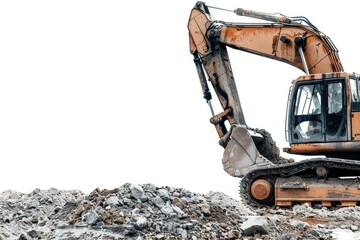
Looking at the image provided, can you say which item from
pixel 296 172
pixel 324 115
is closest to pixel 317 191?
pixel 296 172

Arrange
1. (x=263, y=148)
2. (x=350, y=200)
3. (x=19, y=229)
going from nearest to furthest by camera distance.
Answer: (x=19, y=229) < (x=350, y=200) < (x=263, y=148)

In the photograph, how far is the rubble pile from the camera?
9.76m

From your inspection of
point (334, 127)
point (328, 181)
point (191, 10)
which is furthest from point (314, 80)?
point (191, 10)

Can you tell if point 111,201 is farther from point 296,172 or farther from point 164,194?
point 296,172

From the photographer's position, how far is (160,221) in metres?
9.94

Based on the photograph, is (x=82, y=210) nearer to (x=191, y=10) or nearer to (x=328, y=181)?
(x=328, y=181)

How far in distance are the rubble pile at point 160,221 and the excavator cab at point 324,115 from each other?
4.09 m

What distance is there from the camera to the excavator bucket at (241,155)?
1691 cm

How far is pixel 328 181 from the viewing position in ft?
51.1

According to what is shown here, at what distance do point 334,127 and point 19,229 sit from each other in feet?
22.5

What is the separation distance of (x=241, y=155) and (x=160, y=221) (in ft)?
23.7

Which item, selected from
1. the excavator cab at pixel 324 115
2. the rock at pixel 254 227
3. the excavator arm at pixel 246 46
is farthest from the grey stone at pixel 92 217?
the excavator arm at pixel 246 46

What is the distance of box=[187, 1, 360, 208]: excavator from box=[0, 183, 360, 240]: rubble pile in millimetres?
3801

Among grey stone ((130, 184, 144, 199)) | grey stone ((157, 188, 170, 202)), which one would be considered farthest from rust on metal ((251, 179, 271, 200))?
grey stone ((130, 184, 144, 199))
